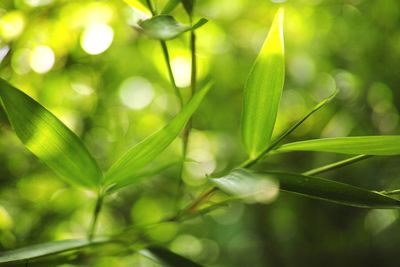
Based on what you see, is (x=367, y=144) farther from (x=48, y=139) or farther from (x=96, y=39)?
(x=96, y=39)

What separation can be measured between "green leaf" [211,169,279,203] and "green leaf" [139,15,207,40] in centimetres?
10

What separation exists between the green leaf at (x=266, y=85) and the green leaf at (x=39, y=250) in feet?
0.52

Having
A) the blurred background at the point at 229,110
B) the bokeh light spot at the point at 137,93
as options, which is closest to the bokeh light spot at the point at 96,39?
the blurred background at the point at 229,110

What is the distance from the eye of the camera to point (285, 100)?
87 cm

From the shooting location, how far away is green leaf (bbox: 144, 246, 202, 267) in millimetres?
393

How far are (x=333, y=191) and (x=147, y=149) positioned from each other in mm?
127

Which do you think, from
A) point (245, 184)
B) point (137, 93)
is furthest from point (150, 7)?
point (137, 93)

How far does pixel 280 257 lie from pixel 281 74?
0.59 m

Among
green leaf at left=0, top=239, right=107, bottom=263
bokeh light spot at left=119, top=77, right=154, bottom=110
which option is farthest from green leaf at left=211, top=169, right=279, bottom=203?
bokeh light spot at left=119, top=77, right=154, bottom=110

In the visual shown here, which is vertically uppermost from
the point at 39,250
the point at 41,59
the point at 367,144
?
the point at 41,59

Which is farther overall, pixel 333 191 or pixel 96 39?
pixel 96 39

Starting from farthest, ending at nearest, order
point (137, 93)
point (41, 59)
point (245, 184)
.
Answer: point (137, 93) → point (41, 59) → point (245, 184)

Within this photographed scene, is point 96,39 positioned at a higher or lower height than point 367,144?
higher

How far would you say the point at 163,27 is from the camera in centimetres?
32
